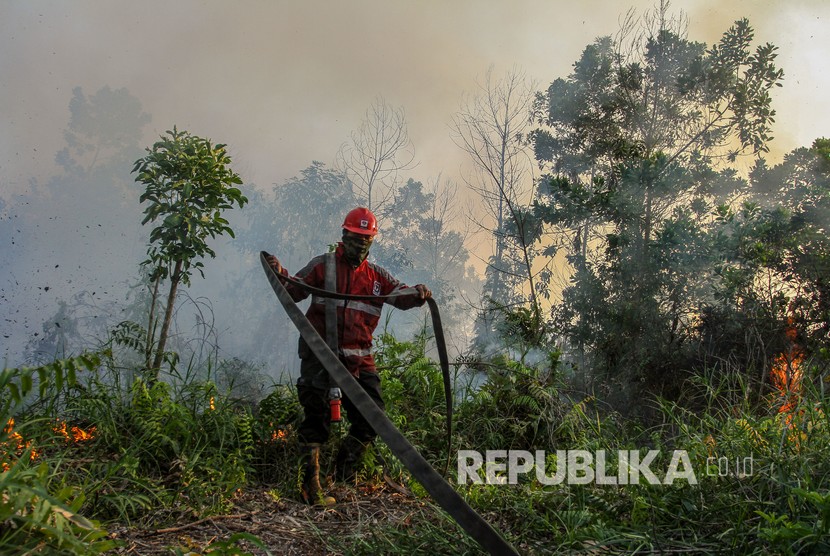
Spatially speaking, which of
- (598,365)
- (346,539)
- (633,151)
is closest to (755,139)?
(633,151)

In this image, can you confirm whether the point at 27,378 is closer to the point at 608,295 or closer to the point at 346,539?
the point at 346,539

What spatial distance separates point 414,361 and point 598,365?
21.2 ft

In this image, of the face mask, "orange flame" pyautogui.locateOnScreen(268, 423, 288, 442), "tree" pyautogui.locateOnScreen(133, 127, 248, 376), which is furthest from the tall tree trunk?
the face mask

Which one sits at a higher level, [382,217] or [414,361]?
[382,217]

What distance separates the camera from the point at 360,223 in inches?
192

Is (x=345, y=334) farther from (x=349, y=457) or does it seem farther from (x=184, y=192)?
(x=184, y=192)

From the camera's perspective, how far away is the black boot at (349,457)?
16.6 ft

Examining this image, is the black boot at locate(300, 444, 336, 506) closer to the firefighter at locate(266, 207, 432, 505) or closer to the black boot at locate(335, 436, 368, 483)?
the firefighter at locate(266, 207, 432, 505)

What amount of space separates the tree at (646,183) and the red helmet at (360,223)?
7883 millimetres

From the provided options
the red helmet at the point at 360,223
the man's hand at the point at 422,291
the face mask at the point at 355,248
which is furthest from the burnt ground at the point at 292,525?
the red helmet at the point at 360,223

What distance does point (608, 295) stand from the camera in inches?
495

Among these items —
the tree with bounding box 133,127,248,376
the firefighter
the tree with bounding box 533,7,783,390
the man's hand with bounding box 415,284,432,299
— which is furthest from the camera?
the tree with bounding box 533,7,783,390

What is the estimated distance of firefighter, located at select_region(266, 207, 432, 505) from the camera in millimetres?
4863

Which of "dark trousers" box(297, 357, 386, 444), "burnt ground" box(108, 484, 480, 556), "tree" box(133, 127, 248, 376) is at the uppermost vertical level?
"tree" box(133, 127, 248, 376)
